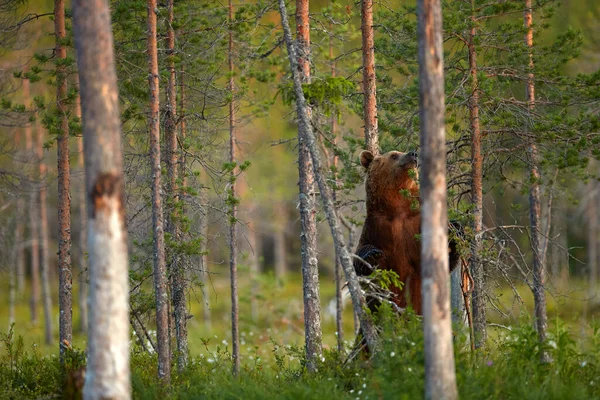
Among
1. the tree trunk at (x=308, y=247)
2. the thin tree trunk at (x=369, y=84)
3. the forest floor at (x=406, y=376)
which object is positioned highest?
the thin tree trunk at (x=369, y=84)

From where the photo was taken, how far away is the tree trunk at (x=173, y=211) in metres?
14.4

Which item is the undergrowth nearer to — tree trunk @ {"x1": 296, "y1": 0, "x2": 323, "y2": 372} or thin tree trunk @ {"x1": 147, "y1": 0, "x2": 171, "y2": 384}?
tree trunk @ {"x1": 296, "y1": 0, "x2": 323, "y2": 372}

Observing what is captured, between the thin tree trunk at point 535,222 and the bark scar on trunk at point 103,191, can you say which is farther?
the thin tree trunk at point 535,222

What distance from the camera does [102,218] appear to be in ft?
25.3

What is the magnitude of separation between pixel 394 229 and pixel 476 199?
172 cm

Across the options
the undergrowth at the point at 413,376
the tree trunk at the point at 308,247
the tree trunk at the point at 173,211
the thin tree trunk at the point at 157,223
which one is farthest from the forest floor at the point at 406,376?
the tree trunk at the point at 173,211

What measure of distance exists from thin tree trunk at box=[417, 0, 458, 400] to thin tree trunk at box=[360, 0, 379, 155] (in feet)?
17.4

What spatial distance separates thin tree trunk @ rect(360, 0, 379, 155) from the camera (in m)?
13.7

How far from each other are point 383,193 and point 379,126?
1.98m

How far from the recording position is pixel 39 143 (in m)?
31.7

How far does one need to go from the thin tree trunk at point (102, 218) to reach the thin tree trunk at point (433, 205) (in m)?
3.29

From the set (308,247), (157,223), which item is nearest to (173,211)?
(157,223)

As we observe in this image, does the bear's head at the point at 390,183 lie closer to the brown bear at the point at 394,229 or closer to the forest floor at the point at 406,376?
the brown bear at the point at 394,229

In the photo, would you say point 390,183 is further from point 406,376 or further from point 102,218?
point 102,218
